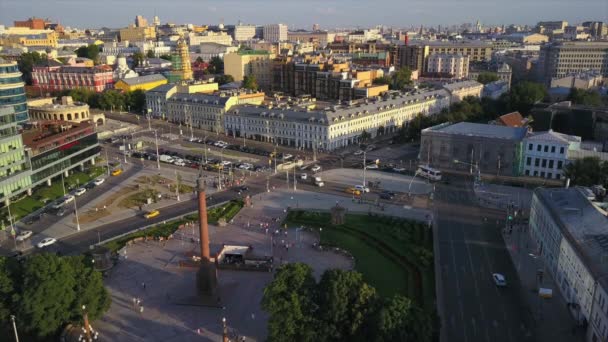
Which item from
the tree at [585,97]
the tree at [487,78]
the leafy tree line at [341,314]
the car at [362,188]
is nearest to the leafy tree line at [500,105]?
the tree at [585,97]

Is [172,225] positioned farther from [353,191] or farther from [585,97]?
[585,97]

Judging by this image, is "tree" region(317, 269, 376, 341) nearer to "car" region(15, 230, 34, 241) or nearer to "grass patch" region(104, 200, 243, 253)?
"grass patch" region(104, 200, 243, 253)

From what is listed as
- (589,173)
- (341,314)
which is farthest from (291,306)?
(589,173)

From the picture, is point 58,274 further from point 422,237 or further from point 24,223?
point 422,237

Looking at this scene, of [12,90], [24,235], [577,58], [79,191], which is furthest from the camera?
[577,58]

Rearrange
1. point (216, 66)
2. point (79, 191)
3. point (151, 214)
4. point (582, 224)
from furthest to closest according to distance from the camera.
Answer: point (216, 66)
point (79, 191)
point (151, 214)
point (582, 224)

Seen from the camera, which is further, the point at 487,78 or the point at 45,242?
the point at 487,78

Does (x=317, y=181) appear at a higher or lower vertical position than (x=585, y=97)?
lower
